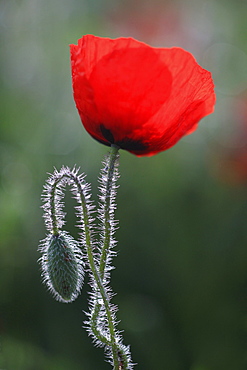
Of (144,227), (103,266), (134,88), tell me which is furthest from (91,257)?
(144,227)

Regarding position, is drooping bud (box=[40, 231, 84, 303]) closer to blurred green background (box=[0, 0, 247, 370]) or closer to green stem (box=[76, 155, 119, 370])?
green stem (box=[76, 155, 119, 370])

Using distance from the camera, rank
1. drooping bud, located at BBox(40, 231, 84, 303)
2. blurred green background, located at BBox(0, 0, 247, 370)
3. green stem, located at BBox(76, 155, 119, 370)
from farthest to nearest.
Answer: blurred green background, located at BBox(0, 0, 247, 370), drooping bud, located at BBox(40, 231, 84, 303), green stem, located at BBox(76, 155, 119, 370)

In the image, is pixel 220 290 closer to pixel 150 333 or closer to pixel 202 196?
pixel 150 333

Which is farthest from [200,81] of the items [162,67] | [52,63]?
[52,63]

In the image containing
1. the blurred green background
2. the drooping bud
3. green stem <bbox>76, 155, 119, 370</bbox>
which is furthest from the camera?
the blurred green background

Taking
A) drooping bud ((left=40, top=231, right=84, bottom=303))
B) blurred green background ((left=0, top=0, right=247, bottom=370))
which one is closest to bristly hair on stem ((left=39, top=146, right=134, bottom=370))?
drooping bud ((left=40, top=231, right=84, bottom=303))

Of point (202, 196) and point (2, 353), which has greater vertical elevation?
point (202, 196)
